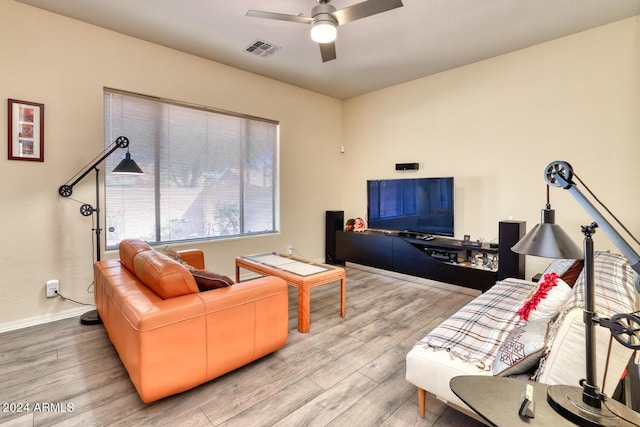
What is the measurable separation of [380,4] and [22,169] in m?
3.42

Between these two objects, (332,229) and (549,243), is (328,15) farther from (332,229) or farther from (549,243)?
(332,229)

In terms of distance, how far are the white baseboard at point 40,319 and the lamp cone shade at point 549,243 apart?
3.85m

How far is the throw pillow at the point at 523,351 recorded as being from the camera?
1.34m

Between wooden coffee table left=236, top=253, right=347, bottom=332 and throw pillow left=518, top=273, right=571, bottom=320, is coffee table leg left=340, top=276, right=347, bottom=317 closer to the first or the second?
wooden coffee table left=236, top=253, right=347, bottom=332

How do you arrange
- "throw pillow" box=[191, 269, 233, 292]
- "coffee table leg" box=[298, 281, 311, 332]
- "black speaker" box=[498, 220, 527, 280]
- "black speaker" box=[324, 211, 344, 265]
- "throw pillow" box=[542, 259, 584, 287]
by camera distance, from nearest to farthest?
"throw pillow" box=[191, 269, 233, 292]
"throw pillow" box=[542, 259, 584, 287]
"coffee table leg" box=[298, 281, 311, 332]
"black speaker" box=[498, 220, 527, 280]
"black speaker" box=[324, 211, 344, 265]

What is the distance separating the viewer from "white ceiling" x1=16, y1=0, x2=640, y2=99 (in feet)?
9.08

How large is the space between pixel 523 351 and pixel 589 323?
2.04ft

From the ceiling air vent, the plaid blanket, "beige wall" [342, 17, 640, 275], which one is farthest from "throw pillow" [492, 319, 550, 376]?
the ceiling air vent

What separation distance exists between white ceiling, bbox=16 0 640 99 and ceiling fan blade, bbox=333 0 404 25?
49 cm

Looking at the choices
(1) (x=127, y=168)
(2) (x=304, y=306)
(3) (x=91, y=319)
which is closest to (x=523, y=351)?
(2) (x=304, y=306)

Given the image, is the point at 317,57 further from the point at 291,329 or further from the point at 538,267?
the point at 538,267

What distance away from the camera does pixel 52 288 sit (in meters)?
2.96

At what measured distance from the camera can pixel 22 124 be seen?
2803 mm

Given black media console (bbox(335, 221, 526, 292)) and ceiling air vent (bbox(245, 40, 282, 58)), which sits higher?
ceiling air vent (bbox(245, 40, 282, 58))
